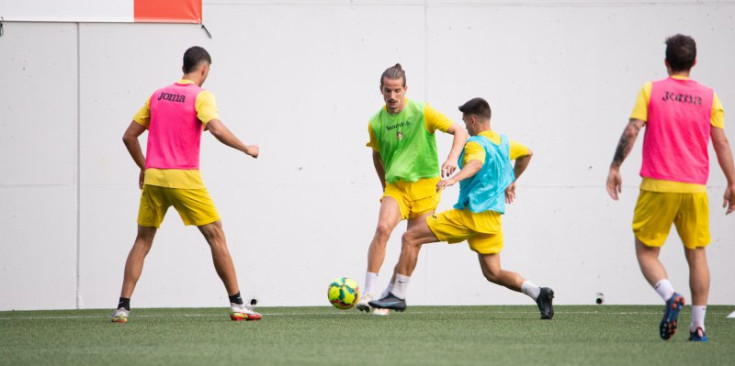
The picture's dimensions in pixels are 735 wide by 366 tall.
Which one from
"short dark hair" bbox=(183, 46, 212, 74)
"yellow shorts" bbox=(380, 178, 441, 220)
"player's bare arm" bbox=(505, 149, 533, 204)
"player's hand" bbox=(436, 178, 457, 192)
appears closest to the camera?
"player's hand" bbox=(436, 178, 457, 192)

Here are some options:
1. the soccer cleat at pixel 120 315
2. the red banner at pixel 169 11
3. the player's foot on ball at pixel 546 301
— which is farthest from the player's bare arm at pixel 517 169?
the red banner at pixel 169 11

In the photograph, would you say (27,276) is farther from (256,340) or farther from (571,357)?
(571,357)

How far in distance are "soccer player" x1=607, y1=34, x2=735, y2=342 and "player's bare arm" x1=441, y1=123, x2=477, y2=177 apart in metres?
1.54

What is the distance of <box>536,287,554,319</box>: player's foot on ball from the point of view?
758 cm

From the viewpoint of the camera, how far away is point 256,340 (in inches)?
236

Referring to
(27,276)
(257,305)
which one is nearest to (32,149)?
(27,276)

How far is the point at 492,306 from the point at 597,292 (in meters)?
1.05

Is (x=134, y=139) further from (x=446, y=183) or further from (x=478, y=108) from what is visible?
(x=478, y=108)

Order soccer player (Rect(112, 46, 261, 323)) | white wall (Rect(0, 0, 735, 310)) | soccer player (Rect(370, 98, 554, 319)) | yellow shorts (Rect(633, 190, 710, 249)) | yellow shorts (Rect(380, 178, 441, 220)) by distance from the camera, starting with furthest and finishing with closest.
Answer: white wall (Rect(0, 0, 735, 310)), yellow shorts (Rect(380, 178, 441, 220)), soccer player (Rect(370, 98, 554, 319)), soccer player (Rect(112, 46, 261, 323)), yellow shorts (Rect(633, 190, 710, 249))

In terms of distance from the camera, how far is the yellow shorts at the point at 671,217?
5.76 metres

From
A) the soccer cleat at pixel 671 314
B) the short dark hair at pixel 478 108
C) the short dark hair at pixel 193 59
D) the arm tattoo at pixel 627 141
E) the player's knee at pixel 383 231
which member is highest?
the short dark hair at pixel 193 59

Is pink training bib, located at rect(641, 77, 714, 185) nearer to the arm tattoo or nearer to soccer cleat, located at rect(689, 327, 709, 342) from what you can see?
the arm tattoo


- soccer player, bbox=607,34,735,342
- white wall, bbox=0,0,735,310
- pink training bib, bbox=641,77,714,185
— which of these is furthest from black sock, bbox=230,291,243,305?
pink training bib, bbox=641,77,714,185

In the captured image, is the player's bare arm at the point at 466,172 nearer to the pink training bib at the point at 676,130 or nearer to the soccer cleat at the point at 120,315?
the pink training bib at the point at 676,130
